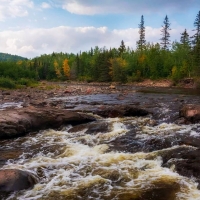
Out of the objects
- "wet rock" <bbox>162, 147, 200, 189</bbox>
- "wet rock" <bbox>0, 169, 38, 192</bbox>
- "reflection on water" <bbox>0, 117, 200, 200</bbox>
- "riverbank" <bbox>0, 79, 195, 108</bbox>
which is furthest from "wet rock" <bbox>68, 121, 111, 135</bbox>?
"riverbank" <bbox>0, 79, 195, 108</bbox>

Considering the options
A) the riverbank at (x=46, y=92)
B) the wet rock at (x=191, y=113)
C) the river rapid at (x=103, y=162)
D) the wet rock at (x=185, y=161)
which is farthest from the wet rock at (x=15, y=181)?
the riverbank at (x=46, y=92)

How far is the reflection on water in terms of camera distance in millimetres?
8352

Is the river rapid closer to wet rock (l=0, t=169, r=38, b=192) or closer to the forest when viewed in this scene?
wet rock (l=0, t=169, r=38, b=192)

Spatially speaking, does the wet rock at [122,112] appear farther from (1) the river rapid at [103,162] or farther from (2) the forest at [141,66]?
(2) the forest at [141,66]

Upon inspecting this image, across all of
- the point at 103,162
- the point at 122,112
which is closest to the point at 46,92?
the point at 122,112

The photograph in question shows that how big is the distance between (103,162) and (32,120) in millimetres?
7764

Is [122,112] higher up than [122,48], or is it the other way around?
[122,48]

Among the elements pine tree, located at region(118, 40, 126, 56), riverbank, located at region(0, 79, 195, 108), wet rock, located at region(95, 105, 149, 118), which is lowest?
wet rock, located at region(95, 105, 149, 118)

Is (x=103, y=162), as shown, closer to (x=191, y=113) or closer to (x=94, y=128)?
(x=94, y=128)

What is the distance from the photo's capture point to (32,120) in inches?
675

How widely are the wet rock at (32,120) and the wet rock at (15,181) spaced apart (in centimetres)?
677

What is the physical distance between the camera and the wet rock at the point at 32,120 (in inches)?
611

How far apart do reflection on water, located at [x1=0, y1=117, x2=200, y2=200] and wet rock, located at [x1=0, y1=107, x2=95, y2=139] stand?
81cm

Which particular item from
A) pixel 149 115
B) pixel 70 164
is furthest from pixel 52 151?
pixel 149 115
